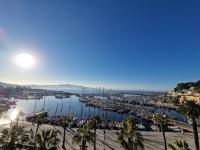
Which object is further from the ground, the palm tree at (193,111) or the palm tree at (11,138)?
the palm tree at (193,111)

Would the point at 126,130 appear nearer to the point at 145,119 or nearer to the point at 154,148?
the point at 154,148

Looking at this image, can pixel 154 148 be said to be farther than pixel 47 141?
Yes

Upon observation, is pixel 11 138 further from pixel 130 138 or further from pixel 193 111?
pixel 193 111

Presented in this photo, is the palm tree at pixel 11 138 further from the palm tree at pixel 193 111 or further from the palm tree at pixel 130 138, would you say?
the palm tree at pixel 193 111

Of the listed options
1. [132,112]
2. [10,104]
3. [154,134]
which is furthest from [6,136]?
[10,104]

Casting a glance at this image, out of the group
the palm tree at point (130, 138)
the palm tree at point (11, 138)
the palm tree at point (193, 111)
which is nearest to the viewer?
the palm tree at point (193, 111)

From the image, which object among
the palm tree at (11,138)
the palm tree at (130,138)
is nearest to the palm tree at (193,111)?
the palm tree at (130,138)

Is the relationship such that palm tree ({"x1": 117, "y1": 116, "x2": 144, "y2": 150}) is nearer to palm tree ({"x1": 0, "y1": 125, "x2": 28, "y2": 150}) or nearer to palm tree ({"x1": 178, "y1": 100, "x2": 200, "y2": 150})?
palm tree ({"x1": 178, "y1": 100, "x2": 200, "y2": 150})

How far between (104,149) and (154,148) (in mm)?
14932

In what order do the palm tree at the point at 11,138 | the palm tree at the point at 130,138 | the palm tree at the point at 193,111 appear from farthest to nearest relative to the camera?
the palm tree at the point at 11,138 → the palm tree at the point at 130,138 → the palm tree at the point at 193,111

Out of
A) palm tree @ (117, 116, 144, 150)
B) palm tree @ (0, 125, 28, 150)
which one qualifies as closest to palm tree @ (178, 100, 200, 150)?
palm tree @ (117, 116, 144, 150)

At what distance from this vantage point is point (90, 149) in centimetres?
5319

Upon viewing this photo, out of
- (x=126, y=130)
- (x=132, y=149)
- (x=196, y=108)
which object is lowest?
(x=132, y=149)

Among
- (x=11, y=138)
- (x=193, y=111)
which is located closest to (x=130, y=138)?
(x=193, y=111)
